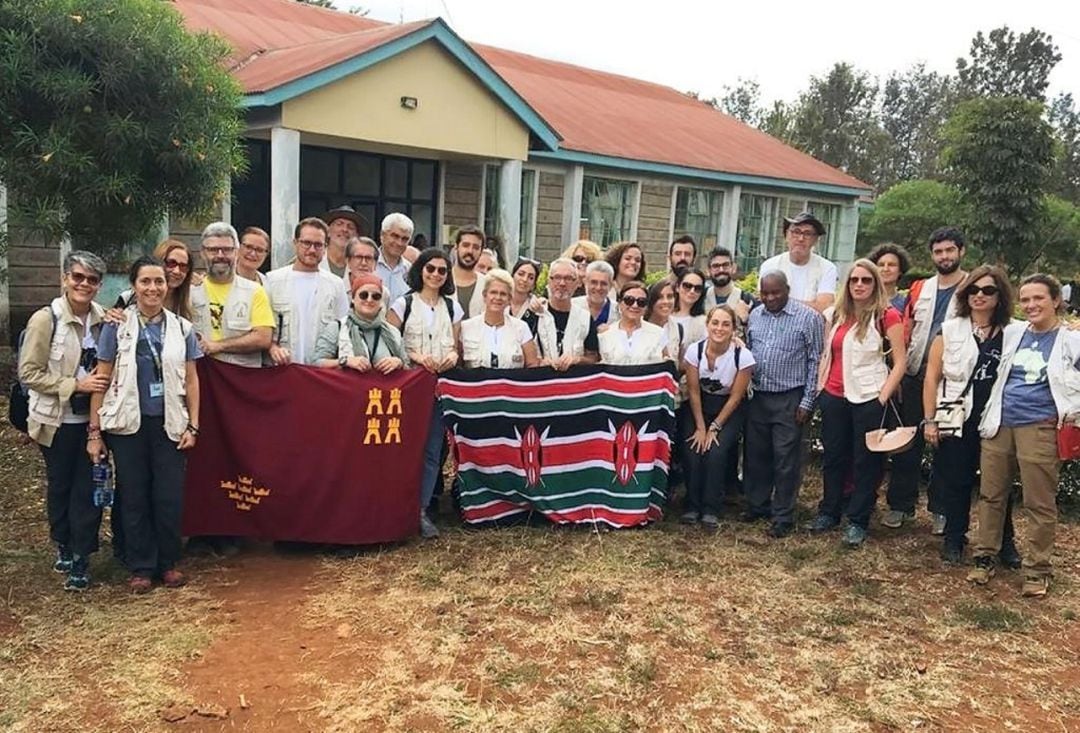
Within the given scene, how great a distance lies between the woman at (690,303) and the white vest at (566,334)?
766mm

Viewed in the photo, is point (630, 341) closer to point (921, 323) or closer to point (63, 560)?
point (921, 323)

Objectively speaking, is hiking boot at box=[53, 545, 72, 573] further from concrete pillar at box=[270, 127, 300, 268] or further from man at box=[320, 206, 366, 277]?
concrete pillar at box=[270, 127, 300, 268]

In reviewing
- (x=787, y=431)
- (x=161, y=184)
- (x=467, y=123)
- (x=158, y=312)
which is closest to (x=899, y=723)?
(x=787, y=431)

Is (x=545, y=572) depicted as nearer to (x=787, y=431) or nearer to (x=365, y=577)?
(x=365, y=577)

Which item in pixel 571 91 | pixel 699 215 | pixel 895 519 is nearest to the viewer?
pixel 895 519

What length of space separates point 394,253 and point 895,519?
375 centimetres

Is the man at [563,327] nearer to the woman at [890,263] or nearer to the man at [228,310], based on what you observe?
the man at [228,310]

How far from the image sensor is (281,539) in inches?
197

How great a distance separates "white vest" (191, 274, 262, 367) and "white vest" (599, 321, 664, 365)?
2.12 m

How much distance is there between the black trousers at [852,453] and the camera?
537cm

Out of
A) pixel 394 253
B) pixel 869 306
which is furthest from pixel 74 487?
pixel 869 306

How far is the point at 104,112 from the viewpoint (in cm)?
546

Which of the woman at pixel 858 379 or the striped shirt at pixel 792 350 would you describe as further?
the striped shirt at pixel 792 350

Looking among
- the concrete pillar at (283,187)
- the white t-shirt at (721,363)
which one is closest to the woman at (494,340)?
the white t-shirt at (721,363)
